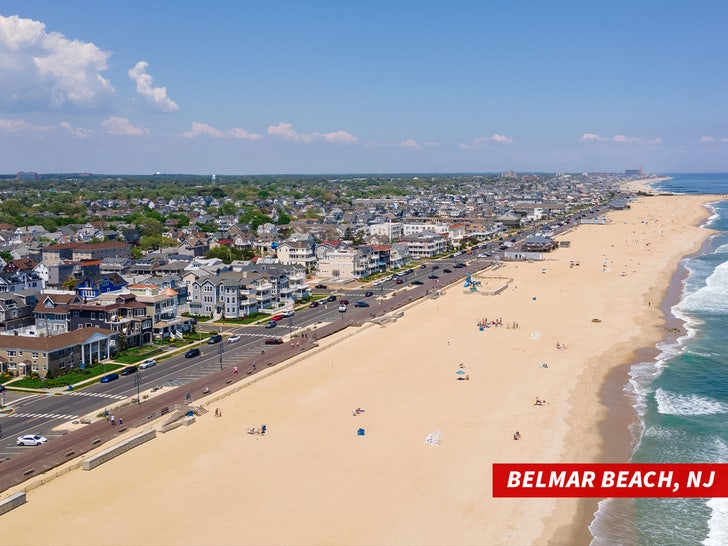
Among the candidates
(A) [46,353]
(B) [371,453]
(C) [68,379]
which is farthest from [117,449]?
(A) [46,353]

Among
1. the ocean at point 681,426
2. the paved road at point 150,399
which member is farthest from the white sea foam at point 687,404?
the paved road at point 150,399

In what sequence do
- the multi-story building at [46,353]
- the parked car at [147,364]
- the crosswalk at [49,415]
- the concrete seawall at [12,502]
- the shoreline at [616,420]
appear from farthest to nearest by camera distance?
the parked car at [147,364] < the multi-story building at [46,353] < the crosswalk at [49,415] < the concrete seawall at [12,502] < the shoreline at [616,420]

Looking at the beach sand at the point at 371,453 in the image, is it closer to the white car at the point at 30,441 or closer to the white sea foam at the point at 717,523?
the white car at the point at 30,441

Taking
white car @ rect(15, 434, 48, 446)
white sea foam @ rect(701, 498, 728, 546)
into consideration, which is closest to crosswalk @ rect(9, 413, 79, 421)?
white car @ rect(15, 434, 48, 446)

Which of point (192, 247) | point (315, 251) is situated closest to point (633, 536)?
point (315, 251)

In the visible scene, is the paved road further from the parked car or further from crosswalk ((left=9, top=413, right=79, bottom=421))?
the parked car

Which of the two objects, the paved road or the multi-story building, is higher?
→ the multi-story building
